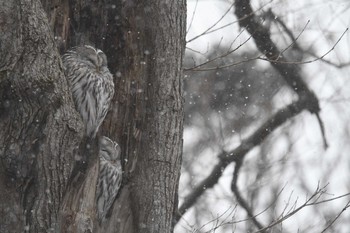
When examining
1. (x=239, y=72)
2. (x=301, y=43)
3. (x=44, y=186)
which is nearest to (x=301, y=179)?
(x=239, y=72)

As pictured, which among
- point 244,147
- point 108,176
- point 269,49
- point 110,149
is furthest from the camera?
point 244,147

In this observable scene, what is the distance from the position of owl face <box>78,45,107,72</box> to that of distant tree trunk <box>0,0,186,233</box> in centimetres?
19

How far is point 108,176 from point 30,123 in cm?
173

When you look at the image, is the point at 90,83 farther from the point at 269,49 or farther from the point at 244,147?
the point at 244,147

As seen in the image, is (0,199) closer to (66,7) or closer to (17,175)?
(17,175)

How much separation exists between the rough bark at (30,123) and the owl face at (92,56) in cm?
120

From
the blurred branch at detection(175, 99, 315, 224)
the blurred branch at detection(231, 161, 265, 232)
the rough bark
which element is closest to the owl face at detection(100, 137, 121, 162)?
the rough bark

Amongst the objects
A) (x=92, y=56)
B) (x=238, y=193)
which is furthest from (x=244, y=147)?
(x=92, y=56)

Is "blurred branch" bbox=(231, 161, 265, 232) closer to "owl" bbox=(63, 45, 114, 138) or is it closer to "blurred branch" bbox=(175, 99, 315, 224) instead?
"blurred branch" bbox=(175, 99, 315, 224)

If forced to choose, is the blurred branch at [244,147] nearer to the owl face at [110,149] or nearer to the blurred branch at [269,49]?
the blurred branch at [269,49]

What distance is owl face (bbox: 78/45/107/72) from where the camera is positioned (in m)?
6.49

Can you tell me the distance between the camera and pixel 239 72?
11312 mm

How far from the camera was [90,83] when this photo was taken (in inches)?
262

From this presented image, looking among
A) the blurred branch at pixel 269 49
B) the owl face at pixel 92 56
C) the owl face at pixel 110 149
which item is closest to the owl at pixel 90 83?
the owl face at pixel 92 56
